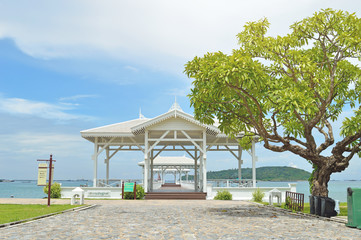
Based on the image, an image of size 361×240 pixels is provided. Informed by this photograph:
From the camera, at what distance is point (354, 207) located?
1113 cm

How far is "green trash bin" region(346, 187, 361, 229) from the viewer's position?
11.0 m

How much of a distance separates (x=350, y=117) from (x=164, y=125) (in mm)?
12487

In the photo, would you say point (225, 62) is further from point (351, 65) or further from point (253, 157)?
point (253, 157)

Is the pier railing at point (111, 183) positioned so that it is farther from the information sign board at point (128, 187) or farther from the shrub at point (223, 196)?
the shrub at point (223, 196)

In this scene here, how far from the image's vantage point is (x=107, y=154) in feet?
97.3

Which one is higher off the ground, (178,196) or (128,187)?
(128,187)

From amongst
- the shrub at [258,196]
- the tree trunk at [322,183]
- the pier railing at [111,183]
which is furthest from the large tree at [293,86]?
the pier railing at [111,183]

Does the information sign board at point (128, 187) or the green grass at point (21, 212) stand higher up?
the information sign board at point (128, 187)

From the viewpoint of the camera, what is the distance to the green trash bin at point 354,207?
11008 mm

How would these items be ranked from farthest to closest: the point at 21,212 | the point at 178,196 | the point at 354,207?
1. the point at 178,196
2. the point at 21,212
3. the point at 354,207

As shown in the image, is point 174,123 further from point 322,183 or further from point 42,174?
point 322,183

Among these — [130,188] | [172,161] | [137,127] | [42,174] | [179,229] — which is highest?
[137,127]

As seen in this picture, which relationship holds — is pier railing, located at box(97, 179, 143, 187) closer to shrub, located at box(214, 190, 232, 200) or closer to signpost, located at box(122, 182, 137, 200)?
signpost, located at box(122, 182, 137, 200)

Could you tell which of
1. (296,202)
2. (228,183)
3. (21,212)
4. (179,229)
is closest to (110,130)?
(228,183)
